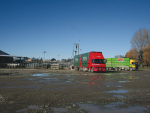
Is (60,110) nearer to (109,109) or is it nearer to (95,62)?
(109,109)

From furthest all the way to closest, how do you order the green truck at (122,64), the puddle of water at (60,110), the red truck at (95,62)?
the green truck at (122,64)
the red truck at (95,62)
the puddle of water at (60,110)

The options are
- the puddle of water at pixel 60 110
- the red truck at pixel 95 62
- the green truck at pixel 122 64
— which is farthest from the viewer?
the green truck at pixel 122 64

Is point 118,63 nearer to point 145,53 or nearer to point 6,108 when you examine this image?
point 145,53

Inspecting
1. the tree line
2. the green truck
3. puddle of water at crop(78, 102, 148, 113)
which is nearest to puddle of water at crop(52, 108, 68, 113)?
puddle of water at crop(78, 102, 148, 113)

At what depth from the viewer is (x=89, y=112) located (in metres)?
5.29

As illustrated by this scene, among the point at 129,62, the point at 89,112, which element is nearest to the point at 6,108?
the point at 89,112

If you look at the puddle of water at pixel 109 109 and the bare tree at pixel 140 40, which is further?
the bare tree at pixel 140 40

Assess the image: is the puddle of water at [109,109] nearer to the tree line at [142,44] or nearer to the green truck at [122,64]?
Result: the green truck at [122,64]

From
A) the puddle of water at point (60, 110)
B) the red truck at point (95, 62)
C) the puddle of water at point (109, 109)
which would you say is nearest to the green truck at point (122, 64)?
the red truck at point (95, 62)

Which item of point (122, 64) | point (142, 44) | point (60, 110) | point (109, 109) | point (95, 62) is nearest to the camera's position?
point (60, 110)

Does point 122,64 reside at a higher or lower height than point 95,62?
lower

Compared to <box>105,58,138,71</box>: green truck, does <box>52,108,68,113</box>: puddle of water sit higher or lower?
lower

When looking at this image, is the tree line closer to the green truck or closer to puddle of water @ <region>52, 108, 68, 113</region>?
the green truck

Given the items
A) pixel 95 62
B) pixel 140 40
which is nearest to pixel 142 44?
pixel 140 40
